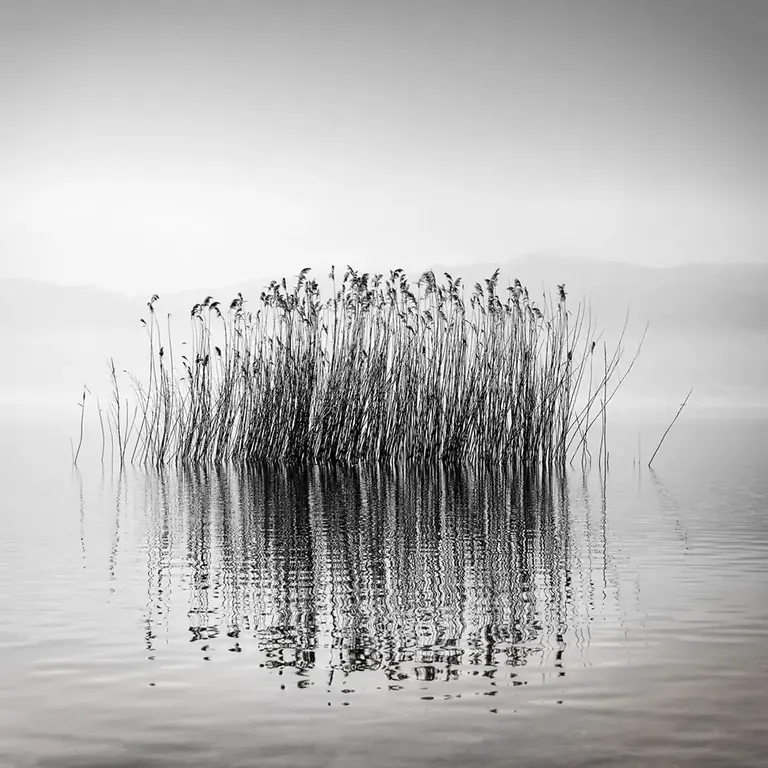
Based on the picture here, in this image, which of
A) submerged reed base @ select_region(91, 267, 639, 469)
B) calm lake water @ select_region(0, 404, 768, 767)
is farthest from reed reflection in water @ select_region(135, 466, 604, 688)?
submerged reed base @ select_region(91, 267, 639, 469)

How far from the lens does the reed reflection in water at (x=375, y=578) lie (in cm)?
255

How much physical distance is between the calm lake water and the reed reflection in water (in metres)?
0.01

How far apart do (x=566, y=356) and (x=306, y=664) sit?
5.88 m

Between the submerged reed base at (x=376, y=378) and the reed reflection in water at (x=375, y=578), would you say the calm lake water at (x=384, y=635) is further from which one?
the submerged reed base at (x=376, y=378)

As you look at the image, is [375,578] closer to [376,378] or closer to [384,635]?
[384,635]

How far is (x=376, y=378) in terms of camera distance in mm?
8250

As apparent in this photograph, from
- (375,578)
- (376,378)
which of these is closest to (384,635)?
(375,578)

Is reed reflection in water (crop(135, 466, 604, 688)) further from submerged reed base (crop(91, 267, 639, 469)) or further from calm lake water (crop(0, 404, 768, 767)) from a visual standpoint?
submerged reed base (crop(91, 267, 639, 469))

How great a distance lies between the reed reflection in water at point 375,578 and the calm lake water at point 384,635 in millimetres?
13

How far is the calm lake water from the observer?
1948mm

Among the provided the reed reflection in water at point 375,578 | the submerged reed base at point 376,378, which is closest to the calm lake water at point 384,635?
the reed reflection in water at point 375,578

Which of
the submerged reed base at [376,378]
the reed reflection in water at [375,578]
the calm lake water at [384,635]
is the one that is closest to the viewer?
the calm lake water at [384,635]

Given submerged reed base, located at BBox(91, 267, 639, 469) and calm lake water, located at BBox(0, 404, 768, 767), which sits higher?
submerged reed base, located at BBox(91, 267, 639, 469)

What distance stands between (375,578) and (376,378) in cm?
477
